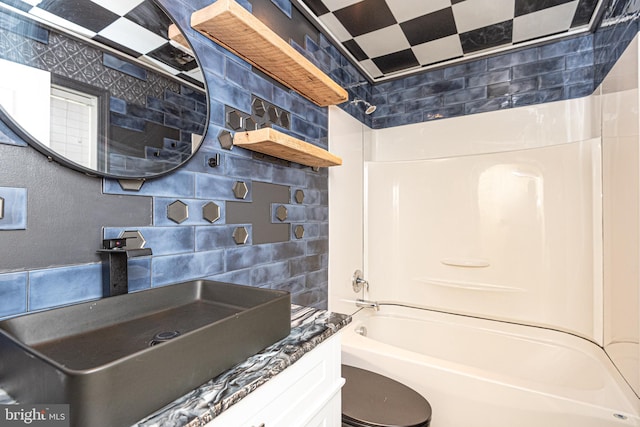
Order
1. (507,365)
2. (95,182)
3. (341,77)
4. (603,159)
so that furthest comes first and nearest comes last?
(341,77) → (507,365) → (603,159) → (95,182)

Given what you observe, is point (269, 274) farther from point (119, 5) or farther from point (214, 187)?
point (119, 5)

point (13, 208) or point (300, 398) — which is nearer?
point (13, 208)

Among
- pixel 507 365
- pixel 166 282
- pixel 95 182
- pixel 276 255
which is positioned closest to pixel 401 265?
pixel 507 365

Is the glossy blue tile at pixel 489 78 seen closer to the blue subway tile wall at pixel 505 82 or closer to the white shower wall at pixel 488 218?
the blue subway tile wall at pixel 505 82

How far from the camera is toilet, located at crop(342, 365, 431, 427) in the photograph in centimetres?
118

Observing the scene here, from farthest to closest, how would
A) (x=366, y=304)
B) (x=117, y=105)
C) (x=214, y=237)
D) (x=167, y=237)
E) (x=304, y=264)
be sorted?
(x=366, y=304)
(x=304, y=264)
(x=214, y=237)
(x=167, y=237)
(x=117, y=105)

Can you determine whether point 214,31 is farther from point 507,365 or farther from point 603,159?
point 507,365

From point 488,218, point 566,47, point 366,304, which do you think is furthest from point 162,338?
point 566,47

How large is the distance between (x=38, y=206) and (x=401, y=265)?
213cm

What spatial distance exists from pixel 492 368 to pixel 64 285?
2.28 meters

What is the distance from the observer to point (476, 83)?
2340 millimetres

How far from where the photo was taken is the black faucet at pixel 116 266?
82cm

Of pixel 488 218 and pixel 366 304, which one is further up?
pixel 488 218

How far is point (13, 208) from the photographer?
0.70m
